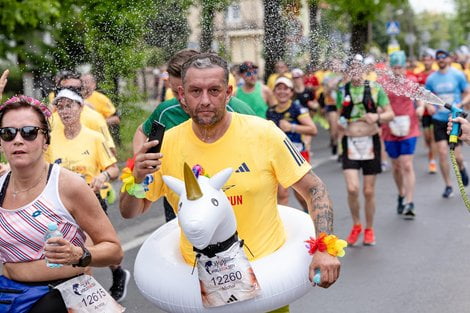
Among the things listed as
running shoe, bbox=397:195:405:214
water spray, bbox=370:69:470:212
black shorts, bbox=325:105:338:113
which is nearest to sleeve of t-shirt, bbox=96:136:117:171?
water spray, bbox=370:69:470:212

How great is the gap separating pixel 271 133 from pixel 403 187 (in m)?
6.78

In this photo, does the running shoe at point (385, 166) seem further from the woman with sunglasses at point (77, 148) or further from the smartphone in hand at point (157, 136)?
the smartphone in hand at point (157, 136)

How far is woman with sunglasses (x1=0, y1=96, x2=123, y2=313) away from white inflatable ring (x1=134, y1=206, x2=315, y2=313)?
314mm

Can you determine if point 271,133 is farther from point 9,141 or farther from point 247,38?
point 247,38

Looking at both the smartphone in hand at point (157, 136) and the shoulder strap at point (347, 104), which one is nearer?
the smartphone in hand at point (157, 136)

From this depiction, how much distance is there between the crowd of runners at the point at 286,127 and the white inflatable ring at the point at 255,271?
0.22m

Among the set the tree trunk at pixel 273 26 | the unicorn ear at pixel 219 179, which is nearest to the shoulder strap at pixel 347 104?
the tree trunk at pixel 273 26

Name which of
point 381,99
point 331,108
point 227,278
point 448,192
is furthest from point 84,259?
point 331,108

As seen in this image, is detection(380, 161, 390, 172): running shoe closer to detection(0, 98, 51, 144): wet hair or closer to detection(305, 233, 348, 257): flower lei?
detection(305, 233, 348, 257): flower lei

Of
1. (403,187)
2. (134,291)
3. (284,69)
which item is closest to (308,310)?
(134,291)

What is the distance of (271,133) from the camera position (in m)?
3.82

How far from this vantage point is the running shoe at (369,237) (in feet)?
28.2

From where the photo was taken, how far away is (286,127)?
900 centimetres

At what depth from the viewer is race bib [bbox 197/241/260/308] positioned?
358 centimetres
